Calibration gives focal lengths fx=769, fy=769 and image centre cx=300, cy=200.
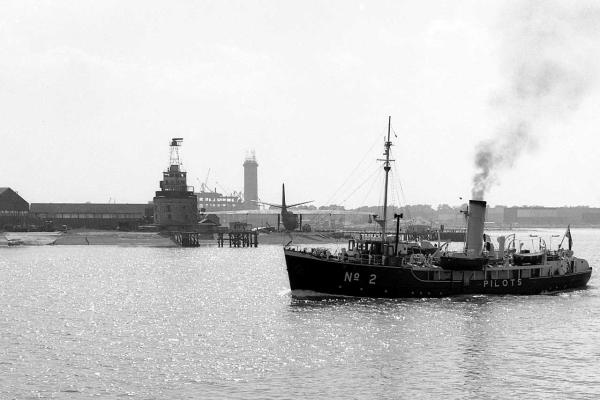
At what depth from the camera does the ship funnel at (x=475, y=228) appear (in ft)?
226

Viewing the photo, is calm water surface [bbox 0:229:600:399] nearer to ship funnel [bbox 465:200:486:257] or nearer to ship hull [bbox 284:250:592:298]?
ship hull [bbox 284:250:592:298]

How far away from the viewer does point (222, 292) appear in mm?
75312

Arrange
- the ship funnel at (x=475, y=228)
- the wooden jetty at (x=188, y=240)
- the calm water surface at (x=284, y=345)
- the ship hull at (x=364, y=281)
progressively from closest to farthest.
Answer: the calm water surface at (x=284, y=345) → the ship hull at (x=364, y=281) → the ship funnel at (x=475, y=228) → the wooden jetty at (x=188, y=240)

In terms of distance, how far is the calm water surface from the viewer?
119ft

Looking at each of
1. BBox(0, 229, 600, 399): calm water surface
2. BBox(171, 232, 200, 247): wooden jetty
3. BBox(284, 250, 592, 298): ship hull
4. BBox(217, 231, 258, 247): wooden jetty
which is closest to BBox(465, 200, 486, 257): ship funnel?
BBox(284, 250, 592, 298): ship hull

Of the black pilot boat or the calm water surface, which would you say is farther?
the black pilot boat

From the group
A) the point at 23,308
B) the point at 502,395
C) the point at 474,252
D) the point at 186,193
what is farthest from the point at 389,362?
the point at 186,193

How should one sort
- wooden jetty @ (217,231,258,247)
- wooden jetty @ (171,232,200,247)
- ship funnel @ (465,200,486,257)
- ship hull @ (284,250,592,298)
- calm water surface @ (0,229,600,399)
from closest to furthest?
calm water surface @ (0,229,600,399)
ship hull @ (284,250,592,298)
ship funnel @ (465,200,486,257)
wooden jetty @ (171,232,200,247)
wooden jetty @ (217,231,258,247)

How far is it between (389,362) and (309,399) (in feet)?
27.9

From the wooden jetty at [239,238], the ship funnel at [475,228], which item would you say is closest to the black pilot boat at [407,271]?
the ship funnel at [475,228]

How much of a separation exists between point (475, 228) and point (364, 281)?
12.0 meters

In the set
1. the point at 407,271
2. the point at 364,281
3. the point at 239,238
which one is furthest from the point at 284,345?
the point at 239,238

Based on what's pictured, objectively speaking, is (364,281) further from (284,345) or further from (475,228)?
(284,345)

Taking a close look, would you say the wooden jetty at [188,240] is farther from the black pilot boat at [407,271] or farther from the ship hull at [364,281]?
the ship hull at [364,281]
